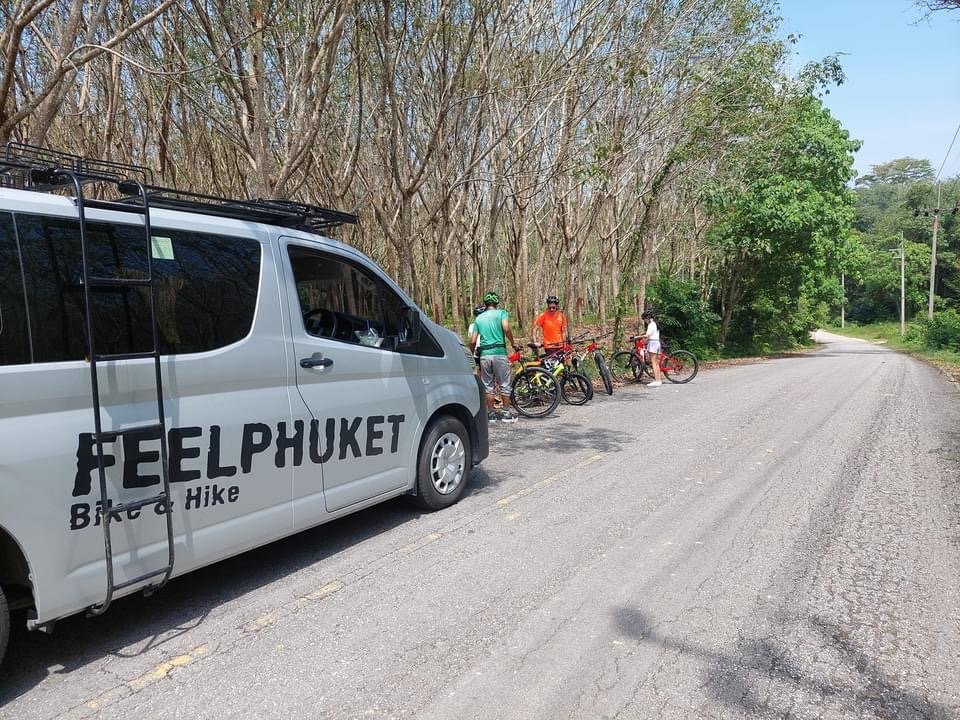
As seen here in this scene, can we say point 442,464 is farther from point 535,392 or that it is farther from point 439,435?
point 535,392

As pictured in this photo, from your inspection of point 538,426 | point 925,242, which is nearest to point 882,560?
point 538,426

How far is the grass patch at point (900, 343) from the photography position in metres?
21.8

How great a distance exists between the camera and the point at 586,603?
372 cm

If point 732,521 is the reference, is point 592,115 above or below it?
above

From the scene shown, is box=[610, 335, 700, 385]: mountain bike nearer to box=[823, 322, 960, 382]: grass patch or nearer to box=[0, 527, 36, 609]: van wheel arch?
box=[823, 322, 960, 382]: grass patch

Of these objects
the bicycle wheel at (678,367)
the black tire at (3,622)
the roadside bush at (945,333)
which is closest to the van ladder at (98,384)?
the black tire at (3,622)

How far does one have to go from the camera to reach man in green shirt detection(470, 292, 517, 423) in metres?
9.53

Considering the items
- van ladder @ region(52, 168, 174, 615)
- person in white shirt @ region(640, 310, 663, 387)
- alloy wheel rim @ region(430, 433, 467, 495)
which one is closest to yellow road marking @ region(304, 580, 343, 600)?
van ladder @ region(52, 168, 174, 615)

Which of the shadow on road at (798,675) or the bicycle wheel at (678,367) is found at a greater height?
the bicycle wheel at (678,367)

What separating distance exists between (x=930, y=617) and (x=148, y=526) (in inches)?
163

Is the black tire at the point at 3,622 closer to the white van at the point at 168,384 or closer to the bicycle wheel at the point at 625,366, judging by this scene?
the white van at the point at 168,384

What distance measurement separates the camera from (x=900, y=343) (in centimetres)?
4350

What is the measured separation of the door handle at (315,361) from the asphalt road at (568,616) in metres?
1.33

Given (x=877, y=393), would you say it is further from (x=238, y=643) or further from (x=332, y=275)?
(x=238, y=643)
